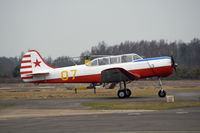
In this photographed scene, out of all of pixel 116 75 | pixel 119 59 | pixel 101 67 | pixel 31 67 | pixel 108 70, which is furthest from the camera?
pixel 31 67

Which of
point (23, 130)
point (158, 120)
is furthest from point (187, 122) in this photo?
point (23, 130)

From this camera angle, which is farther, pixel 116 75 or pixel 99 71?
pixel 99 71

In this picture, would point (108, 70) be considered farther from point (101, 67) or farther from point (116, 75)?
point (101, 67)

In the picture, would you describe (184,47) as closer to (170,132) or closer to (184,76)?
(184,76)

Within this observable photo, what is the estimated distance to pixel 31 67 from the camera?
21.9 meters

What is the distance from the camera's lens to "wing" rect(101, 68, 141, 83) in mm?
18688

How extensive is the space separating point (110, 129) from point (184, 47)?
259ft

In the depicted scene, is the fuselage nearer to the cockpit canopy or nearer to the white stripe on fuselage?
the white stripe on fuselage

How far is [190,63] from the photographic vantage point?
70250mm

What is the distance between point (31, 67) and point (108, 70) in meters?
6.84

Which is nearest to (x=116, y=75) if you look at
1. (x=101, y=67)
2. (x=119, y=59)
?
(x=119, y=59)

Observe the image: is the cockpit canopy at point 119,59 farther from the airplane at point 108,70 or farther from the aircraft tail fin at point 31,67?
the aircraft tail fin at point 31,67

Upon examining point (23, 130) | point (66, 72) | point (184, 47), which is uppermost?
point (184, 47)

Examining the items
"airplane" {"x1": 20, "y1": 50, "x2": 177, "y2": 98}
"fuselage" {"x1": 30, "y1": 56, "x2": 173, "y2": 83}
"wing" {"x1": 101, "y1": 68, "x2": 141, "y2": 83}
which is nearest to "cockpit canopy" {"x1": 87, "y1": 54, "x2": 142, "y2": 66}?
"airplane" {"x1": 20, "y1": 50, "x2": 177, "y2": 98}
